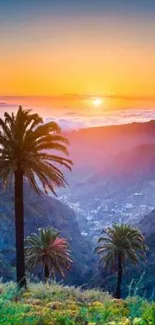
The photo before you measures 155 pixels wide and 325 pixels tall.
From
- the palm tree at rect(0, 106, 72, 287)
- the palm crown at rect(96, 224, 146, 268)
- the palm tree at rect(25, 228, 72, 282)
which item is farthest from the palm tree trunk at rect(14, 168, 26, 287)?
the palm crown at rect(96, 224, 146, 268)

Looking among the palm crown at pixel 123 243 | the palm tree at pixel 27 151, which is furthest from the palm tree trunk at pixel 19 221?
the palm crown at pixel 123 243

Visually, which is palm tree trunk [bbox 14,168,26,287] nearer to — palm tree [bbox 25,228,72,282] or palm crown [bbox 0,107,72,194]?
palm crown [bbox 0,107,72,194]

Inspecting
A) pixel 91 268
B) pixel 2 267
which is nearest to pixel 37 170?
pixel 2 267

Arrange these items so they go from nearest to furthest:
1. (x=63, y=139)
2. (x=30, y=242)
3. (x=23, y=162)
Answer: (x=23, y=162)
(x=63, y=139)
(x=30, y=242)

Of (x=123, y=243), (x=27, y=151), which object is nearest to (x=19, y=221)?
(x=27, y=151)

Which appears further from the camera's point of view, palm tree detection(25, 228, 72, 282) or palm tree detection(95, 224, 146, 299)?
palm tree detection(95, 224, 146, 299)

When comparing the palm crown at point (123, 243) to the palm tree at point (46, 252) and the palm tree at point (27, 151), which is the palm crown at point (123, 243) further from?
the palm tree at point (27, 151)

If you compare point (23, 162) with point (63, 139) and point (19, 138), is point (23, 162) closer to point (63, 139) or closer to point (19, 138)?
point (19, 138)

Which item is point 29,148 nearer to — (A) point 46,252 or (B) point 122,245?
(A) point 46,252
